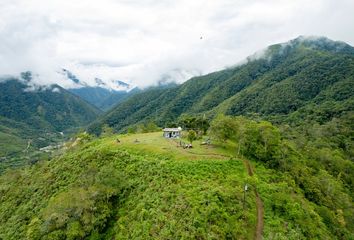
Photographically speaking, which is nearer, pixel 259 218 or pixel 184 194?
pixel 259 218

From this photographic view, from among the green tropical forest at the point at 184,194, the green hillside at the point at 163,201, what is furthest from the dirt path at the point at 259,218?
the green hillside at the point at 163,201

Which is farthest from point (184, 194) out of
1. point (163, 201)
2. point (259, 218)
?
point (259, 218)

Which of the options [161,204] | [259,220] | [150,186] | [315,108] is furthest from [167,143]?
[315,108]

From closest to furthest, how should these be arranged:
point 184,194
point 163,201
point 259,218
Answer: point 259,218 → point 184,194 → point 163,201

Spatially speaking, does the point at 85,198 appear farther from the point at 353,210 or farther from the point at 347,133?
the point at 347,133

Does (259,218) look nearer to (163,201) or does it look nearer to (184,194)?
(184,194)

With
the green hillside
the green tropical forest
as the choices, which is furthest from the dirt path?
the green hillside

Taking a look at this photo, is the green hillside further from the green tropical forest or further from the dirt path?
the dirt path

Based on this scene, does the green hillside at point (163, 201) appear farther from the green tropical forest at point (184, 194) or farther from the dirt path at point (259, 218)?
the dirt path at point (259, 218)

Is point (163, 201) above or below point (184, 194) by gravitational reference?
below
